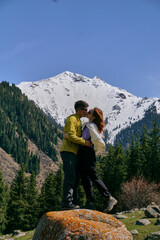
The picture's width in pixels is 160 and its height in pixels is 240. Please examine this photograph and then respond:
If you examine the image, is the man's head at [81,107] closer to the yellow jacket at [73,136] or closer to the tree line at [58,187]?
the yellow jacket at [73,136]

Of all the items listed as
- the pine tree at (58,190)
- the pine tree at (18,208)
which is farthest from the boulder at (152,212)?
the pine tree at (58,190)

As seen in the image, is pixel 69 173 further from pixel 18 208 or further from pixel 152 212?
pixel 18 208

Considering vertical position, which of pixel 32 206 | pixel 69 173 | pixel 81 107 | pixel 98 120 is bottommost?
pixel 32 206

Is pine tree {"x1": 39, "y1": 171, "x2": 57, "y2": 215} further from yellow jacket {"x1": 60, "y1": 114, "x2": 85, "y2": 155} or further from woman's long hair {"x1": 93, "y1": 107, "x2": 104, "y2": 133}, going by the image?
woman's long hair {"x1": 93, "y1": 107, "x2": 104, "y2": 133}

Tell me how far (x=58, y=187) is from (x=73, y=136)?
4752cm

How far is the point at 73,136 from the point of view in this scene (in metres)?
6.21

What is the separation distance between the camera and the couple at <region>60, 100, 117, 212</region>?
629 centimetres

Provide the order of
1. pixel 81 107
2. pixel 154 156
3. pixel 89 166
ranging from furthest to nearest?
pixel 154 156
pixel 81 107
pixel 89 166

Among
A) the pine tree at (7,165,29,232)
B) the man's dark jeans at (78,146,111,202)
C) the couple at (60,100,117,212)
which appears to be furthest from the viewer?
the pine tree at (7,165,29,232)

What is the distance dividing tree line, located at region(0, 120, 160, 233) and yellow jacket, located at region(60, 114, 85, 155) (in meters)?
38.0

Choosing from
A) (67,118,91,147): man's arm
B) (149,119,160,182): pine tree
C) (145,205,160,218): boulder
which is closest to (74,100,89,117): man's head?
(67,118,91,147): man's arm

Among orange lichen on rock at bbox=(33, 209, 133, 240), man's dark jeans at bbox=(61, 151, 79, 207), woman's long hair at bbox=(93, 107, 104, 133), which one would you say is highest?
woman's long hair at bbox=(93, 107, 104, 133)

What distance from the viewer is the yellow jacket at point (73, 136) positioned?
621 cm

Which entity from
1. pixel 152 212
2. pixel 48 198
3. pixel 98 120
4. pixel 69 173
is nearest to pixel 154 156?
pixel 48 198
